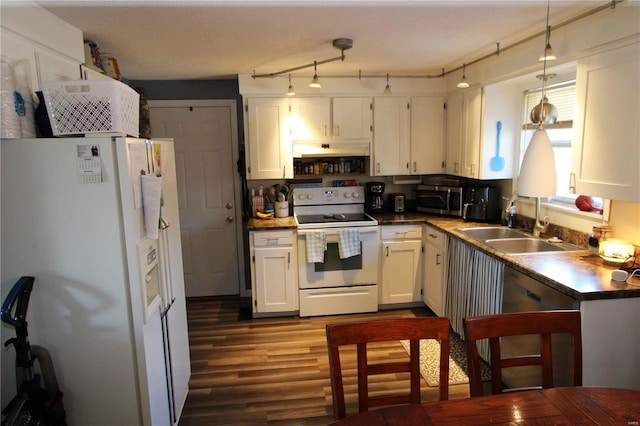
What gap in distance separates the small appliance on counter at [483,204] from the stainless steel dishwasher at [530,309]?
1.10 metres

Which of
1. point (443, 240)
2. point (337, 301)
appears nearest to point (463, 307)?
point (443, 240)

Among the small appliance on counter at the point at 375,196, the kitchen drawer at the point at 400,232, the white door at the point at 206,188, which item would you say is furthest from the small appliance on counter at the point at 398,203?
the white door at the point at 206,188

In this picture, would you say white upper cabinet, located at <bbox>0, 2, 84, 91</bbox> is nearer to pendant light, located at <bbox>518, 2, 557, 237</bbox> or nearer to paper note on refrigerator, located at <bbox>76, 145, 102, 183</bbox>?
paper note on refrigerator, located at <bbox>76, 145, 102, 183</bbox>

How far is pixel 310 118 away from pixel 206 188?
134cm

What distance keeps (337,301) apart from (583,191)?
86.7 inches

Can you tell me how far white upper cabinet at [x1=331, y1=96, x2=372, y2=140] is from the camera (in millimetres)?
3906

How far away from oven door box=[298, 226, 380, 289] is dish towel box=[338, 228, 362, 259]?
6cm

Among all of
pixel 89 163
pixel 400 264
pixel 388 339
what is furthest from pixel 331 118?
pixel 388 339

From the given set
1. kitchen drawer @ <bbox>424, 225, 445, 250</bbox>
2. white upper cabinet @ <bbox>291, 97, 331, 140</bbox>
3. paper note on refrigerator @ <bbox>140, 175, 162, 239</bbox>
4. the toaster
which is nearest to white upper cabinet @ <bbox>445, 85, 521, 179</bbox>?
kitchen drawer @ <bbox>424, 225, 445, 250</bbox>

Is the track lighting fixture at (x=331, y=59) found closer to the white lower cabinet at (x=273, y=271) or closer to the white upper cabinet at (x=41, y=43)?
the white lower cabinet at (x=273, y=271)

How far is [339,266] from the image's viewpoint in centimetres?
371

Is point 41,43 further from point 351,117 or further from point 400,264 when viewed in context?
point 400,264

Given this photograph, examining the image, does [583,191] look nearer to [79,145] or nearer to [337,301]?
[337,301]

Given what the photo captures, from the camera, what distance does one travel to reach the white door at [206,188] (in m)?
4.16
